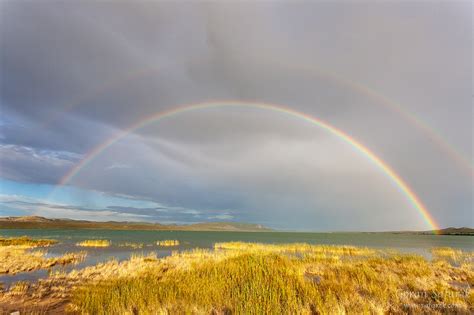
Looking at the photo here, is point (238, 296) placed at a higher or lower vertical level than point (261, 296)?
lower

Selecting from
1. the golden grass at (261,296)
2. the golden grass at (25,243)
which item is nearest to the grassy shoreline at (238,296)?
the golden grass at (261,296)

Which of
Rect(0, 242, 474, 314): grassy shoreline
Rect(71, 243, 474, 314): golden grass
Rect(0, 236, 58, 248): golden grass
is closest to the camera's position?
Rect(71, 243, 474, 314): golden grass

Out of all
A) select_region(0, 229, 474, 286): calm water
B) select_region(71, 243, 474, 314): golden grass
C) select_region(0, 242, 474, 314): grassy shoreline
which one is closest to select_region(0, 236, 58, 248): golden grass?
select_region(0, 229, 474, 286): calm water

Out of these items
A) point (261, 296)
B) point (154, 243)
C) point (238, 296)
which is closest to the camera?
point (261, 296)

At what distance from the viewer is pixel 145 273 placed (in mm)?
19141

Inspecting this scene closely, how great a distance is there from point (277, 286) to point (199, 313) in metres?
5.04

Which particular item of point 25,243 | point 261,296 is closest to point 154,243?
point 25,243

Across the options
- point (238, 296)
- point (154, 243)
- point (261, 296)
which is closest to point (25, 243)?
point (154, 243)

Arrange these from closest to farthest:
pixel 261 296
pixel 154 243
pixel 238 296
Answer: pixel 261 296, pixel 238 296, pixel 154 243

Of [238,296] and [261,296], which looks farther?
[238,296]

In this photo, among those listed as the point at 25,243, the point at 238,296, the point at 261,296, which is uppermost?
the point at 261,296

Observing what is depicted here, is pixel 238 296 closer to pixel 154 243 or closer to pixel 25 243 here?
pixel 25 243

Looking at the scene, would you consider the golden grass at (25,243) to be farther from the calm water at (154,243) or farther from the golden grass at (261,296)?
the golden grass at (261,296)

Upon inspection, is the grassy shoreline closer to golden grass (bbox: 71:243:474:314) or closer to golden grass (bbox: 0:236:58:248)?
golden grass (bbox: 71:243:474:314)
